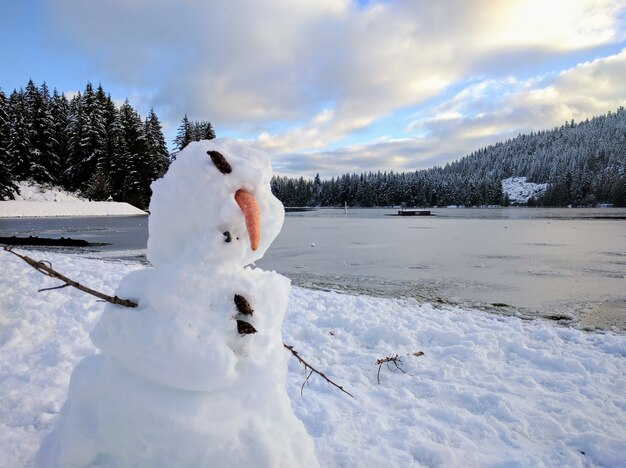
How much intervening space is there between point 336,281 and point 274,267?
329 centimetres

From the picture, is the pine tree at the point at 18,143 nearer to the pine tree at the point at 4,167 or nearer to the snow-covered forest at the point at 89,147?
the snow-covered forest at the point at 89,147

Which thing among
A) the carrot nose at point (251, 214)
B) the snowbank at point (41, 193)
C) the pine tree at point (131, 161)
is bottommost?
the carrot nose at point (251, 214)

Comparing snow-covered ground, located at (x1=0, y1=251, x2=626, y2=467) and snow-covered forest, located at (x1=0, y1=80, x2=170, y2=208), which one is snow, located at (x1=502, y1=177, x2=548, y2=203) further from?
snow-covered ground, located at (x1=0, y1=251, x2=626, y2=467)

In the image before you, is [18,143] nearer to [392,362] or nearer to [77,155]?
[77,155]

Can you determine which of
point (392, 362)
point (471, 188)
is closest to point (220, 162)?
point (392, 362)

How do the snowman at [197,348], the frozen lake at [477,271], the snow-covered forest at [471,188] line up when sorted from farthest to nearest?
the snow-covered forest at [471,188] → the frozen lake at [477,271] → the snowman at [197,348]

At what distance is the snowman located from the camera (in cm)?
165

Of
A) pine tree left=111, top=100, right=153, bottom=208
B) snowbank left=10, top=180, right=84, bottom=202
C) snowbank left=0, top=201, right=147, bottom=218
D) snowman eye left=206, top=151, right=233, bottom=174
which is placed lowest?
snowbank left=0, top=201, right=147, bottom=218

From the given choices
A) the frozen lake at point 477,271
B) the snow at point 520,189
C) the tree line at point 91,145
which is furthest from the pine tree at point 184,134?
the snow at point 520,189

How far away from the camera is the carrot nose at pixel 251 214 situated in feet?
5.79

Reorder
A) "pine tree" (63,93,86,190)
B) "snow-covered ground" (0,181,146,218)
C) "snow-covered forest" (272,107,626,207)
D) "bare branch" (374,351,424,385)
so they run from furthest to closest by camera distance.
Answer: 1. "snow-covered forest" (272,107,626,207)
2. "pine tree" (63,93,86,190)
3. "snow-covered ground" (0,181,146,218)
4. "bare branch" (374,351,424,385)

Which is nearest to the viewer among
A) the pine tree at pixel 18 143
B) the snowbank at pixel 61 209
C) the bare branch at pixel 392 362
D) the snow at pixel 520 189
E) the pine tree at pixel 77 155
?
the bare branch at pixel 392 362

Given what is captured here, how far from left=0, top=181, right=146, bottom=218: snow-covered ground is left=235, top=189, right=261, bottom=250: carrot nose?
46.3m

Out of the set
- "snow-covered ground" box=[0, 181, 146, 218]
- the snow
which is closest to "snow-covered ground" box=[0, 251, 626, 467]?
"snow-covered ground" box=[0, 181, 146, 218]
